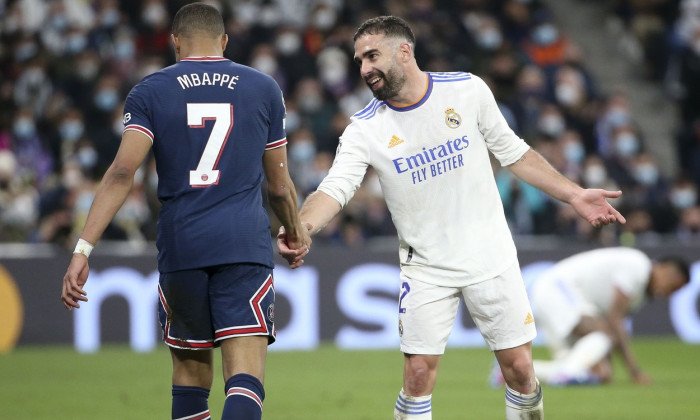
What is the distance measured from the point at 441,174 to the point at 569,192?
29.1 inches

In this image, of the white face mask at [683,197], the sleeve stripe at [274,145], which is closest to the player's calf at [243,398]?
the sleeve stripe at [274,145]

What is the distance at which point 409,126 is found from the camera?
20.9ft

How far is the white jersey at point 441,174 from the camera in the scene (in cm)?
634

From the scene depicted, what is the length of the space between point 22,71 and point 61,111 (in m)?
1.31

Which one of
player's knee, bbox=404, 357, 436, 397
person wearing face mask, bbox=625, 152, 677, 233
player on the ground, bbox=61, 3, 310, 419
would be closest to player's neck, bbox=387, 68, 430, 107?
player on the ground, bbox=61, 3, 310, 419

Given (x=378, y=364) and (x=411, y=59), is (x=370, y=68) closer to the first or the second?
(x=411, y=59)

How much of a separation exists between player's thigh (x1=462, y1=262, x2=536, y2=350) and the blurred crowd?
9.18m

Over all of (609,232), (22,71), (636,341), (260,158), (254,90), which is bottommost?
(636,341)

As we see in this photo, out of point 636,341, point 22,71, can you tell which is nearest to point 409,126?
point 636,341

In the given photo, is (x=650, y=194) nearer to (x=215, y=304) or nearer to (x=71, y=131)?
(x=71, y=131)

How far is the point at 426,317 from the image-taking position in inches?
249

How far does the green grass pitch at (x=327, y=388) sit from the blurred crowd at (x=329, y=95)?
239 cm

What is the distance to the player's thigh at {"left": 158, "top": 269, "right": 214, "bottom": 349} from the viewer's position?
544cm

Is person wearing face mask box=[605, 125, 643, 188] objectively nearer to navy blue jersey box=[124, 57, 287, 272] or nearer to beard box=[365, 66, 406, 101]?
beard box=[365, 66, 406, 101]
